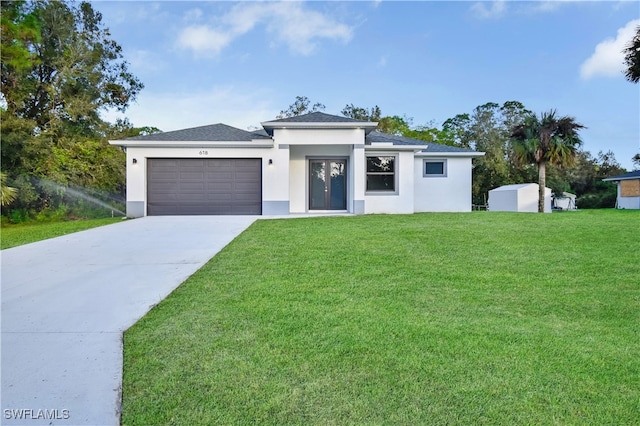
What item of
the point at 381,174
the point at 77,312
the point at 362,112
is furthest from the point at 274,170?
the point at 362,112

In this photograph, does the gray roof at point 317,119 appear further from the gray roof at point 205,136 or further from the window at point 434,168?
the window at point 434,168

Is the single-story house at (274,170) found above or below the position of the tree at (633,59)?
below

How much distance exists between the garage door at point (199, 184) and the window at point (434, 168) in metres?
7.67

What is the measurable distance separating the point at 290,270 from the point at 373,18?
1527 centimetres

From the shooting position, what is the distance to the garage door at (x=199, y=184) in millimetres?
14883

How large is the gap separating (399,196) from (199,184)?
7.96 m

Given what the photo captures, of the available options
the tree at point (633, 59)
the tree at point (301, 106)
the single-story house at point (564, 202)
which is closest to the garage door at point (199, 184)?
the tree at point (633, 59)

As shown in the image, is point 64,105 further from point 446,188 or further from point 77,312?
point 77,312

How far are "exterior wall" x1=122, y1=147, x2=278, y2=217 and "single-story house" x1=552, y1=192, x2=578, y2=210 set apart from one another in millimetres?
27847

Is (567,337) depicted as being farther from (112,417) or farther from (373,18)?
(373,18)

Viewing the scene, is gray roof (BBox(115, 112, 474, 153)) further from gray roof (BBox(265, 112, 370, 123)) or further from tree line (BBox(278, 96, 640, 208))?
tree line (BBox(278, 96, 640, 208))

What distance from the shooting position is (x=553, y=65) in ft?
68.5

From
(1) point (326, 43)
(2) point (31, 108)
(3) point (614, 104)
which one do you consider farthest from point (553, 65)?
(2) point (31, 108)

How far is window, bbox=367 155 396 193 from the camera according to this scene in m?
15.9
